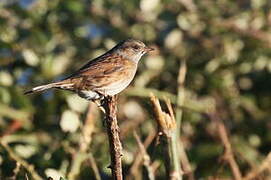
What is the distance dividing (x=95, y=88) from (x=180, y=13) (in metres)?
2.46

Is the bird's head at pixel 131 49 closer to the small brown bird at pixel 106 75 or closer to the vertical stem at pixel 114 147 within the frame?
the small brown bird at pixel 106 75

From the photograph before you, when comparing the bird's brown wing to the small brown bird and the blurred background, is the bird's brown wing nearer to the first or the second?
the small brown bird

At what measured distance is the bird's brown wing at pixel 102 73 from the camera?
221 inches

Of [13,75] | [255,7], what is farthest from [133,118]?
[255,7]

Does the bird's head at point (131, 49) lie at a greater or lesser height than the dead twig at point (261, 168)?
greater

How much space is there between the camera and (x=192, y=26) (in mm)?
7875

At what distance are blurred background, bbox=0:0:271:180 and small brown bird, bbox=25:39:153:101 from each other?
412mm

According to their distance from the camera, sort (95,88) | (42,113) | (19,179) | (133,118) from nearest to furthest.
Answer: (19,179) → (95,88) → (42,113) → (133,118)

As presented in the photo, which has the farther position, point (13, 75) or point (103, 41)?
point (103, 41)

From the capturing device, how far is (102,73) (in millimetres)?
5812

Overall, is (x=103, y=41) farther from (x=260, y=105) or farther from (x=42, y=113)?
(x=260, y=105)

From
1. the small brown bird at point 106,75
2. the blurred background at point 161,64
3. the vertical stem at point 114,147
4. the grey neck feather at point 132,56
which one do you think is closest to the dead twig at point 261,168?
the blurred background at point 161,64

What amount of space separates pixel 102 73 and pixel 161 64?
2002 mm

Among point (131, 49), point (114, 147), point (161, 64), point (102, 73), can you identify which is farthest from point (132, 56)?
point (114, 147)
